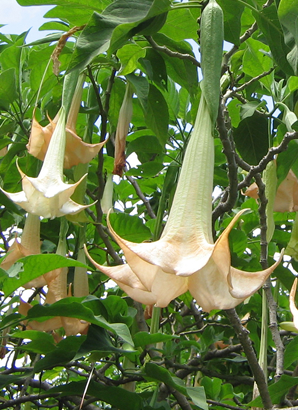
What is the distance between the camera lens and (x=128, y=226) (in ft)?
6.17

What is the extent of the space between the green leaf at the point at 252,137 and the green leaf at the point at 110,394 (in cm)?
76

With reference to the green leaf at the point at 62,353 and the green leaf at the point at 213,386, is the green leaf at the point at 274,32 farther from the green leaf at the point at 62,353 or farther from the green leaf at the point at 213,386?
the green leaf at the point at 213,386

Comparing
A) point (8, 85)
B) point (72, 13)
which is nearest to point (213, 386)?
point (8, 85)

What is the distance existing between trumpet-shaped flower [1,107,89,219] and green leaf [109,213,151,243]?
78cm

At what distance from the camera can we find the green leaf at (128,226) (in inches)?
73.4

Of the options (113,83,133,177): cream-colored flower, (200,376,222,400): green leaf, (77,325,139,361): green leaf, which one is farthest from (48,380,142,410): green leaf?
(200,376,222,400): green leaf

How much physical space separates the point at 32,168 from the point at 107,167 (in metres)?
0.43

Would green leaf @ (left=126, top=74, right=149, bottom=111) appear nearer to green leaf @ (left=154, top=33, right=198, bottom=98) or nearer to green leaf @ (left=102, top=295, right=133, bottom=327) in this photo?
green leaf @ (left=154, top=33, right=198, bottom=98)

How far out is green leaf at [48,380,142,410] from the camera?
1322 millimetres

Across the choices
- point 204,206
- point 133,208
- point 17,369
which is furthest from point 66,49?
point 133,208

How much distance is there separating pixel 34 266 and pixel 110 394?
1.40ft

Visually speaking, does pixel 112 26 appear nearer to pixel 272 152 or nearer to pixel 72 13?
pixel 72 13

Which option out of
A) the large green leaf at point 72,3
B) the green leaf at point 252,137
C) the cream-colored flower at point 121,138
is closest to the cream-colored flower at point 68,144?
A: the cream-colored flower at point 121,138

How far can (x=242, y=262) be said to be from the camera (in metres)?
1.74
